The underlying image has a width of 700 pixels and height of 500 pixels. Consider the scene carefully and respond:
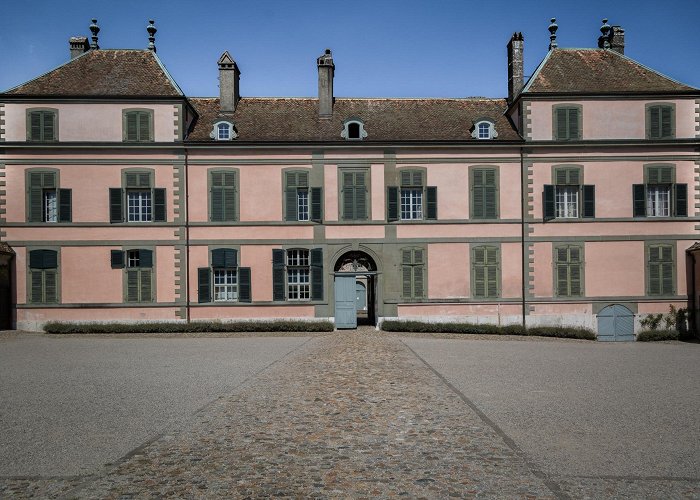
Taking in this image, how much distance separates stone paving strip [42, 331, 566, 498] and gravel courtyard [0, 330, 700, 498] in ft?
0.10

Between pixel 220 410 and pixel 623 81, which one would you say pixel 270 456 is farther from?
pixel 623 81

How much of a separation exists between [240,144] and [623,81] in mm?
17762

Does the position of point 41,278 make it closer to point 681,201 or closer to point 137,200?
point 137,200

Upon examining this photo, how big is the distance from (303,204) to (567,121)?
12.4 metres

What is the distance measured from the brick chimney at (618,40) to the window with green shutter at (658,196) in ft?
22.9

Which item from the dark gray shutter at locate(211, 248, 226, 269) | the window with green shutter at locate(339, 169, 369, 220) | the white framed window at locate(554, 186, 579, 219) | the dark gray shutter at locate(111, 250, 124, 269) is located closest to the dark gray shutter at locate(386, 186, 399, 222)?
the window with green shutter at locate(339, 169, 369, 220)

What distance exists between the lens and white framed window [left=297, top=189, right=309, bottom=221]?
25.8m

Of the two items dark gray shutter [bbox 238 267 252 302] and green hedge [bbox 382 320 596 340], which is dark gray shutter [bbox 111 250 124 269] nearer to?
dark gray shutter [bbox 238 267 252 302]

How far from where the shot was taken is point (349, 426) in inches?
335

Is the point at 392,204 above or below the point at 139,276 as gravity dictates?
above

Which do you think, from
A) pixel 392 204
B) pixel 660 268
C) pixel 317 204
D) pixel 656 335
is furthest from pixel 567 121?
pixel 317 204

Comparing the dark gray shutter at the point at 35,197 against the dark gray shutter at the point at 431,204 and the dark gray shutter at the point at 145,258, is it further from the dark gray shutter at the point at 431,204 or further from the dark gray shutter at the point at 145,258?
the dark gray shutter at the point at 431,204

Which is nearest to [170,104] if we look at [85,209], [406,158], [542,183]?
[85,209]

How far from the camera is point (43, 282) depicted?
24609 mm
